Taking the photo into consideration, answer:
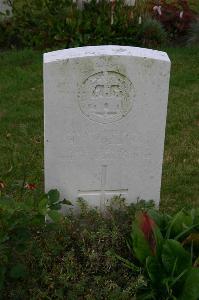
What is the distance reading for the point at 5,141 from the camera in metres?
5.92

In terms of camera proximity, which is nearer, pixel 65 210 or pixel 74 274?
pixel 74 274

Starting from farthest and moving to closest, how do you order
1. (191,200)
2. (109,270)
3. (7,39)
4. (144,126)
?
(7,39), (191,200), (144,126), (109,270)

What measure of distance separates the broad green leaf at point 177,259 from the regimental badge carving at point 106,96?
840 mm

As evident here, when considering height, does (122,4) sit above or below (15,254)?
above

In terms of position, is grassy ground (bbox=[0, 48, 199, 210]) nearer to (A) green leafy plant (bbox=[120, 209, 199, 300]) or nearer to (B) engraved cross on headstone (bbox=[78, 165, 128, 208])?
(B) engraved cross on headstone (bbox=[78, 165, 128, 208])

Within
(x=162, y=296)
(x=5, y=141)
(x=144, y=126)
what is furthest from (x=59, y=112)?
(x=5, y=141)

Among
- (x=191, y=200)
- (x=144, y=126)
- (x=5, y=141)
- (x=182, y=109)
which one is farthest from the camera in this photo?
(x=182, y=109)

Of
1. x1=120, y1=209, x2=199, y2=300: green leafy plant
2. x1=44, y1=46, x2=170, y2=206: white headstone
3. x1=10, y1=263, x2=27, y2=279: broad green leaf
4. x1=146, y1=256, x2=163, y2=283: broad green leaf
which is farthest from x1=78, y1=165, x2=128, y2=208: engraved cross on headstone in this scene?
x1=10, y1=263, x2=27, y2=279: broad green leaf

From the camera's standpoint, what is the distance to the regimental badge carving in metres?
3.78

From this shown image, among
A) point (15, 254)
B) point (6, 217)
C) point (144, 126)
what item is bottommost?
point (15, 254)

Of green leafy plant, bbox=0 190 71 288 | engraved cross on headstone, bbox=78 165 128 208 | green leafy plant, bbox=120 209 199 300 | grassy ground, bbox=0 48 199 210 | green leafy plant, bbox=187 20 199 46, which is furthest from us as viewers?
green leafy plant, bbox=187 20 199 46

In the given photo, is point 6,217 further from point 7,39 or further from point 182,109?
point 7,39

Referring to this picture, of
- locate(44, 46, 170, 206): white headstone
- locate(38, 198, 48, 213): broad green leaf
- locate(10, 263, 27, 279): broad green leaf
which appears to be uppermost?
locate(44, 46, 170, 206): white headstone

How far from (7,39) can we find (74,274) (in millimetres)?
5465
